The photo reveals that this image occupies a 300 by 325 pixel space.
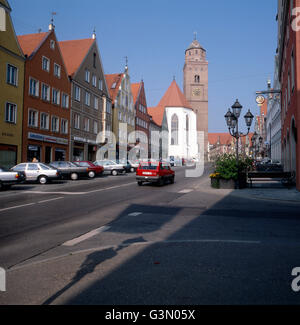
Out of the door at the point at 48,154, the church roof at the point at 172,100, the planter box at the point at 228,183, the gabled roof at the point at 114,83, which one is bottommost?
the planter box at the point at 228,183

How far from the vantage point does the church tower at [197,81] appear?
101m

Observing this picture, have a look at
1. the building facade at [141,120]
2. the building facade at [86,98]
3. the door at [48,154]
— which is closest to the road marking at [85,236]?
the door at [48,154]

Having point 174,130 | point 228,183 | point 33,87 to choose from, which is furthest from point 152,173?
point 174,130

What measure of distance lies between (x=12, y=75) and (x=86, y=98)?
46.5ft

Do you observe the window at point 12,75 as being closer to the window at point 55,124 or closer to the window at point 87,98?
the window at point 55,124

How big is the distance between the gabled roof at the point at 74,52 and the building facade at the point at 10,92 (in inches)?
403

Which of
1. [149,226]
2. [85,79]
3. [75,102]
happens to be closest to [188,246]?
[149,226]

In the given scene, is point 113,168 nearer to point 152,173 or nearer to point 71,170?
point 71,170

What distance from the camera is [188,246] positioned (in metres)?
5.87

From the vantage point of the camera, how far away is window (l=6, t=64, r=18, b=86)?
2727cm

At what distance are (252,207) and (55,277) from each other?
853cm

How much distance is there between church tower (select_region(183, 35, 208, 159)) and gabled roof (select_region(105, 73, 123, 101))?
5017cm

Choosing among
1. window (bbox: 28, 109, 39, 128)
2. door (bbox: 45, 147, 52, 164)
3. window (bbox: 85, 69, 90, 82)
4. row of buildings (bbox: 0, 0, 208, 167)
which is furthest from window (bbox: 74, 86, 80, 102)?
window (bbox: 28, 109, 39, 128)

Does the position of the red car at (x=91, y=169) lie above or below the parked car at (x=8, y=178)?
above
